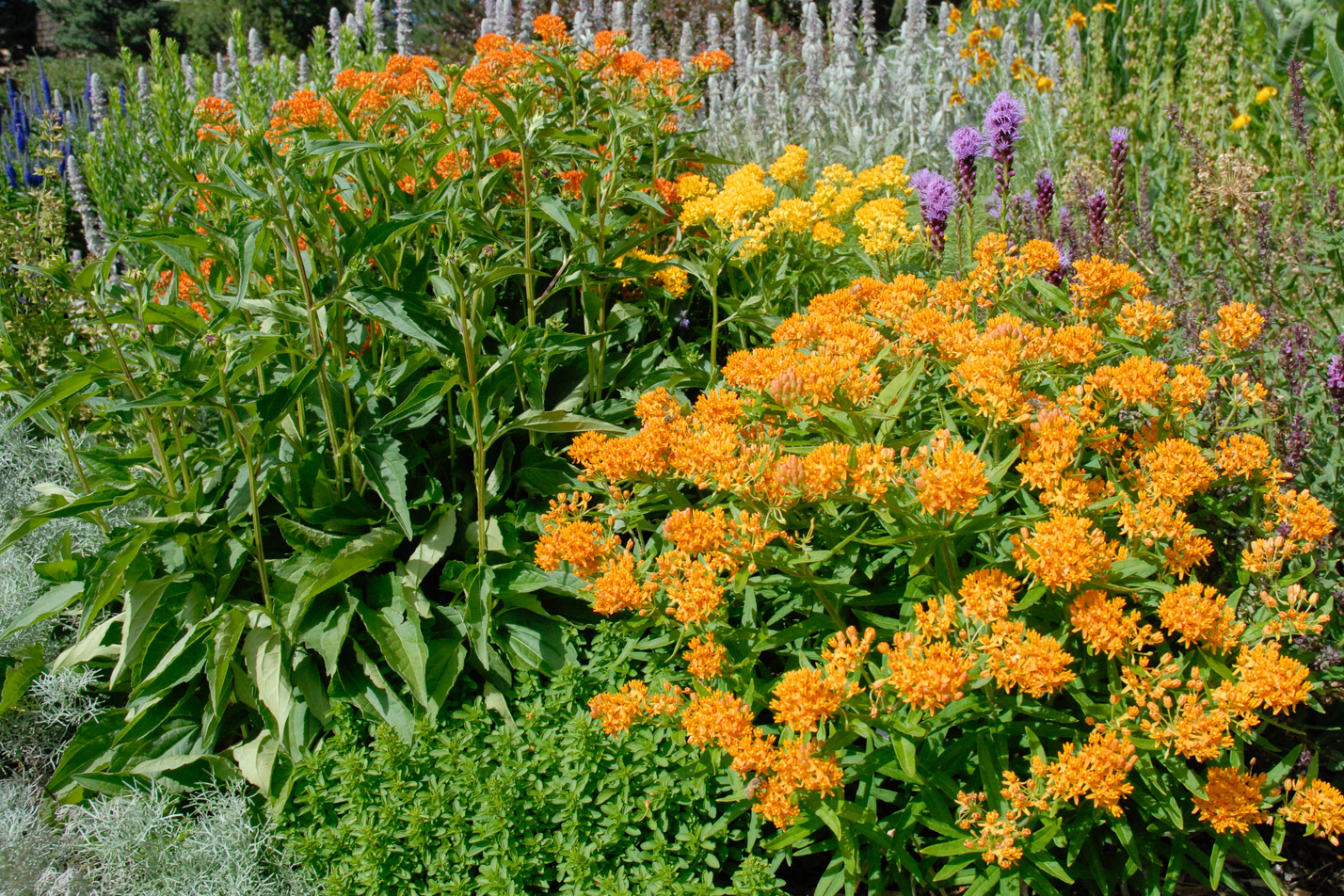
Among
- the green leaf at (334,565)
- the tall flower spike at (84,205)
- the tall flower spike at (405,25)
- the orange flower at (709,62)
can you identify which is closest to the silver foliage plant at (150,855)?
the green leaf at (334,565)

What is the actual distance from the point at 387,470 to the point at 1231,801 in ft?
5.93

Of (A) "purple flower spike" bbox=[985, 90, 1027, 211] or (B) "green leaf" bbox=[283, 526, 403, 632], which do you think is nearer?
(B) "green leaf" bbox=[283, 526, 403, 632]

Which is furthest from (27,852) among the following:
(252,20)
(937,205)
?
(252,20)

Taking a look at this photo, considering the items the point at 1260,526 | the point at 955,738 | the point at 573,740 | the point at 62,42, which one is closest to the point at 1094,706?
the point at 955,738

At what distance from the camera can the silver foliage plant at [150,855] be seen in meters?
1.90

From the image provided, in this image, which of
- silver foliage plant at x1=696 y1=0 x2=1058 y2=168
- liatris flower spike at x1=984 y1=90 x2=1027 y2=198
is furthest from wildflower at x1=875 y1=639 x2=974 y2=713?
silver foliage plant at x1=696 y1=0 x2=1058 y2=168

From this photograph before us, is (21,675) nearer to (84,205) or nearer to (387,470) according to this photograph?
(387,470)

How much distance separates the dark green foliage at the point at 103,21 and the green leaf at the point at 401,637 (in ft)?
67.9

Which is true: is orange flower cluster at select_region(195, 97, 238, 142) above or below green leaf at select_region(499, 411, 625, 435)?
above

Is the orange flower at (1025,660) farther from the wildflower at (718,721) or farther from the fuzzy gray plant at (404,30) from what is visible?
the fuzzy gray plant at (404,30)

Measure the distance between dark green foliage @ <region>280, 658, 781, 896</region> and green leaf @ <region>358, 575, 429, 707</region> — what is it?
157mm

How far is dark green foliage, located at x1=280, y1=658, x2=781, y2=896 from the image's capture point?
70.2 inches

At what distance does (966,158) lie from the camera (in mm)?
2967

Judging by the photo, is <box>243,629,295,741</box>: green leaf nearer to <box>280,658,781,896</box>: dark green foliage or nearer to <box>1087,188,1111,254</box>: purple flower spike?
<box>280,658,781,896</box>: dark green foliage
